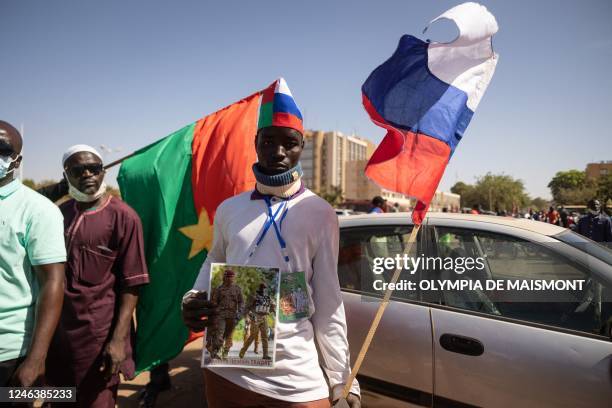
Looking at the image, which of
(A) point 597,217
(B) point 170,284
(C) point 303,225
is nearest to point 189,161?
(B) point 170,284

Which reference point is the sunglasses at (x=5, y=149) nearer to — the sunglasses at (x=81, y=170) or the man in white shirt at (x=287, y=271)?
the sunglasses at (x=81, y=170)

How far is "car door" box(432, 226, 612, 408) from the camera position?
197 centimetres

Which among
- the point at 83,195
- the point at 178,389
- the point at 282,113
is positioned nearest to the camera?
the point at 282,113

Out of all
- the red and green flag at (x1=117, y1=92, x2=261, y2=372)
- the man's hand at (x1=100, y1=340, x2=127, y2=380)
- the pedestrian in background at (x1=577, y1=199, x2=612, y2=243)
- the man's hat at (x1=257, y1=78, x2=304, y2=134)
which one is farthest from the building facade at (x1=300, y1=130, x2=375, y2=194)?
the man's hat at (x1=257, y1=78, x2=304, y2=134)

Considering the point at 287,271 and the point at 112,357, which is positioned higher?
the point at 287,271

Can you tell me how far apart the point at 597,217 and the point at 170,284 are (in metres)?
8.18

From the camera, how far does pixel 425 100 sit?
6.32 feet

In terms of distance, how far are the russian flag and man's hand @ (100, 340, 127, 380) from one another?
1.79 metres

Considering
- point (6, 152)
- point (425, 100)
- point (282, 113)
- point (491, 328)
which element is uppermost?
point (425, 100)

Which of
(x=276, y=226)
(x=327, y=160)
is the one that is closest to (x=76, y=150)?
(x=276, y=226)

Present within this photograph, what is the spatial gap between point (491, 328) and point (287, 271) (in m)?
1.43

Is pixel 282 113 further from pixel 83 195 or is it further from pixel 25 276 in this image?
pixel 83 195

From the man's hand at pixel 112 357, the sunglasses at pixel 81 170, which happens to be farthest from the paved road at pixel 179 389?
the sunglasses at pixel 81 170

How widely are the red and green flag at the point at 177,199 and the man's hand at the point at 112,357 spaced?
2.15 ft
